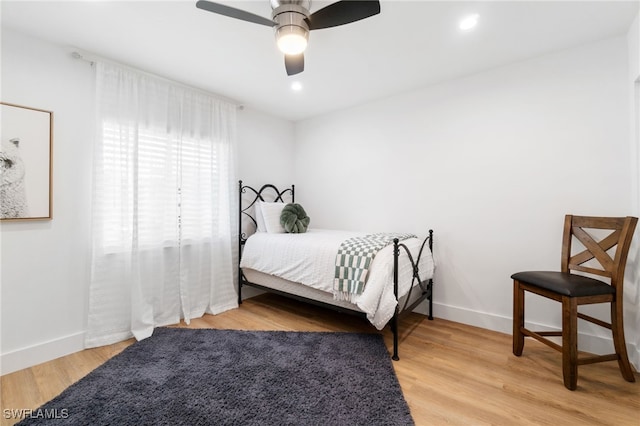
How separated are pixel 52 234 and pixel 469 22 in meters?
3.65

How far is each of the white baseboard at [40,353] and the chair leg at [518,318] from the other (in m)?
3.64

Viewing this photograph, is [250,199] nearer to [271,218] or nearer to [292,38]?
[271,218]

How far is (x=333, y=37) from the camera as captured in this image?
2.19m

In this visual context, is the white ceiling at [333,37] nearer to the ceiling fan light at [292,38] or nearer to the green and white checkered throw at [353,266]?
the ceiling fan light at [292,38]

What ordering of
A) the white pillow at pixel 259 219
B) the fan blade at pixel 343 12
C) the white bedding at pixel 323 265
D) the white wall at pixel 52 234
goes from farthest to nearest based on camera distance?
the white pillow at pixel 259 219, the white bedding at pixel 323 265, the white wall at pixel 52 234, the fan blade at pixel 343 12

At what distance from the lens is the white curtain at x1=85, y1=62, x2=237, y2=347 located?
249 centimetres

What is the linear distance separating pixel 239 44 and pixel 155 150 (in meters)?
1.34

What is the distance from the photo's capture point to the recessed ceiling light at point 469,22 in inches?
78.0

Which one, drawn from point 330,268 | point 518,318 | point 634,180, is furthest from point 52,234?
point 634,180

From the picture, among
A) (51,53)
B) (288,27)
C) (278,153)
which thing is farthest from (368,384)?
(51,53)

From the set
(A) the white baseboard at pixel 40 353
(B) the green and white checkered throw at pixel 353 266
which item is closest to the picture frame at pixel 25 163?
Answer: (A) the white baseboard at pixel 40 353

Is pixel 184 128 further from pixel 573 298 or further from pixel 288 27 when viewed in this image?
pixel 573 298

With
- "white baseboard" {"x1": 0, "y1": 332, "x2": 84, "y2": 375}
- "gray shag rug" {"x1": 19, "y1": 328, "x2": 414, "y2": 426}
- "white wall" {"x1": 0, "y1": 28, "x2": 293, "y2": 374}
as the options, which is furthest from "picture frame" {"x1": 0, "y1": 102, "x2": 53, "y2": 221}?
"gray shag rug" {"x1": 19, "y1": 328, "x2": 414, "y2": 426}

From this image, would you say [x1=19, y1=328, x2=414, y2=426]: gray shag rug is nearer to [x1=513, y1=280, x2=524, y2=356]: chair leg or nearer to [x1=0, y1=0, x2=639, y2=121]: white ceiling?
[x1=513, y1=280, x2=524, y2=356]: chair leg
